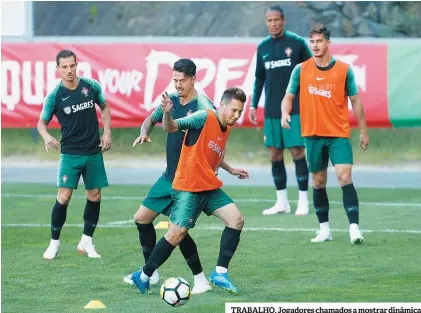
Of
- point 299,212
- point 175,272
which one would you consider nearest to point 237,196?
point 299,212

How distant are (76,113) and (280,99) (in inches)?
151

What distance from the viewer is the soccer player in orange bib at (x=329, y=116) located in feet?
40.4

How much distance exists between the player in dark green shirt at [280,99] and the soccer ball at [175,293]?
5.92 m

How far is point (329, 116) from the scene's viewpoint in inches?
487

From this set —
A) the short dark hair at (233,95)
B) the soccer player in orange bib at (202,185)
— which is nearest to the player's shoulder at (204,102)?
the soccer player in orange bib at (202,185)

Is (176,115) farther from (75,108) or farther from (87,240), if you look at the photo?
(87,240)

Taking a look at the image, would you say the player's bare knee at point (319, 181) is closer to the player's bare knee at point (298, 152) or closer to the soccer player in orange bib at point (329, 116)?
the soccer player in orange bib at point (329, 116)

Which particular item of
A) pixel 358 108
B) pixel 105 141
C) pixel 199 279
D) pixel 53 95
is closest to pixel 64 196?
pixel 105 141

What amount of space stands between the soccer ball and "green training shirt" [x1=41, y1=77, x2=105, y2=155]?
10.3ft

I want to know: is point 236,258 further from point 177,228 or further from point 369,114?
point 369,114

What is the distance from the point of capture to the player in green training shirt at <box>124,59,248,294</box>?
32.0 ft

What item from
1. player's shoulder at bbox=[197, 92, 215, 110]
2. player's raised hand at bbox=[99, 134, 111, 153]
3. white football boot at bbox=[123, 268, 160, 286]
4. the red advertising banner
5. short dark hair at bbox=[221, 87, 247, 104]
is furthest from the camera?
the red advertising banner

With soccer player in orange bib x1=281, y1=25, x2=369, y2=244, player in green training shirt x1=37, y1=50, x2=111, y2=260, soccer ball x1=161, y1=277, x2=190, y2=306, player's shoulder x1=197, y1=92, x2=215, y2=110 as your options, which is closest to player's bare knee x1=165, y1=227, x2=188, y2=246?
soccer ball x1=161, y1=277, x2=190, y2=306

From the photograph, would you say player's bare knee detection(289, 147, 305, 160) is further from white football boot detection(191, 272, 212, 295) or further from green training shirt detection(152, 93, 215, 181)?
white football boot detection(191, 272, 212, 295)
